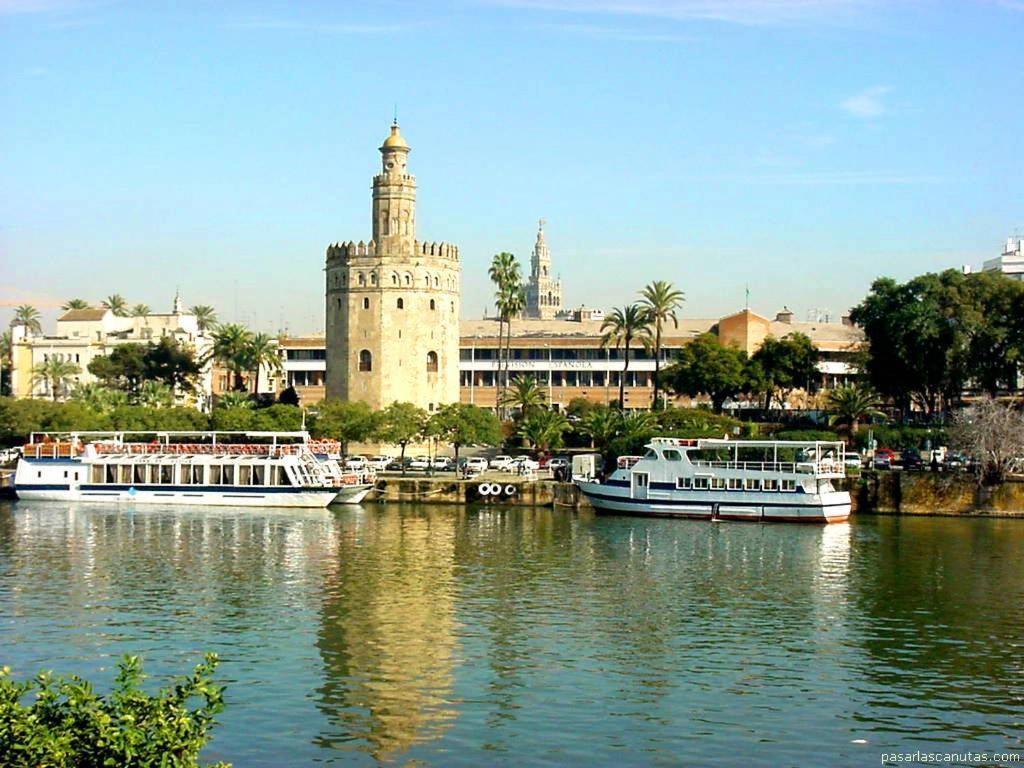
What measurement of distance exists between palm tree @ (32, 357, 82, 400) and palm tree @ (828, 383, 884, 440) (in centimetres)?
6237

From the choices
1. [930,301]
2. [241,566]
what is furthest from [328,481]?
[930,301]

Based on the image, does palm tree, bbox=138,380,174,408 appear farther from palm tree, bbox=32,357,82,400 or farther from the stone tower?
palm tree, bbox=32,357,82,400

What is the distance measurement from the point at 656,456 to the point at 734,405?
135 ft

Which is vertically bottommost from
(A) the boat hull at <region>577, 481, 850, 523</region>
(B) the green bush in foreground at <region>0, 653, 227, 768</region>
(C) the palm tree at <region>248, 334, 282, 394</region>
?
(B) the green bush in foreground at <region>0, 653, 227, 768</region>

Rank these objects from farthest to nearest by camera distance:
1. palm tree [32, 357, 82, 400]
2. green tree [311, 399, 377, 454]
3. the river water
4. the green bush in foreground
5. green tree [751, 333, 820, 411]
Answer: palm tree [32, 357, 82, 400], green tree [751, 333, 820, 411], green tree [311, 399, 377, 454], the river water, the green bush in foreground

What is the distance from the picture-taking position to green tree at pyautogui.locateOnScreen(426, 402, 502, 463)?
91.4m

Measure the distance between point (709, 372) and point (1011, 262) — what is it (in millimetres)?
43993

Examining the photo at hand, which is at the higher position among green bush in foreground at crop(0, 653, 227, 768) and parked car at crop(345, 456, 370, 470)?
parked car at crop(345, 456, 370, 470)

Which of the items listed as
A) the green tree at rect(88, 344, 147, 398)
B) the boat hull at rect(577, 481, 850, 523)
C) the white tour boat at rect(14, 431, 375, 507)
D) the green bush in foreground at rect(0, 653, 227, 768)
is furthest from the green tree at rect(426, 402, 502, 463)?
the green bush in foreground at rect(0, 653, 227, 768)

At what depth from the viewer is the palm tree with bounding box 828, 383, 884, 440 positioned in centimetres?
9125

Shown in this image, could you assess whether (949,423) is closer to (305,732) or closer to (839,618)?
(839,618)

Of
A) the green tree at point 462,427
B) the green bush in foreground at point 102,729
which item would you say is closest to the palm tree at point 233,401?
the green tree at point 462,427

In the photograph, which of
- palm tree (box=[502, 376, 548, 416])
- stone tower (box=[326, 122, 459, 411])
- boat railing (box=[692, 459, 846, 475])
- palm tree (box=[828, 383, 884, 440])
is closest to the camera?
boat railing (box=[692, 459, 846, 475])

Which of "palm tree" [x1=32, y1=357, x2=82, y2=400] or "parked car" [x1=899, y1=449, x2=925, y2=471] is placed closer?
"parked car" [x1=899, y1=449, x2=925, y2=471]
